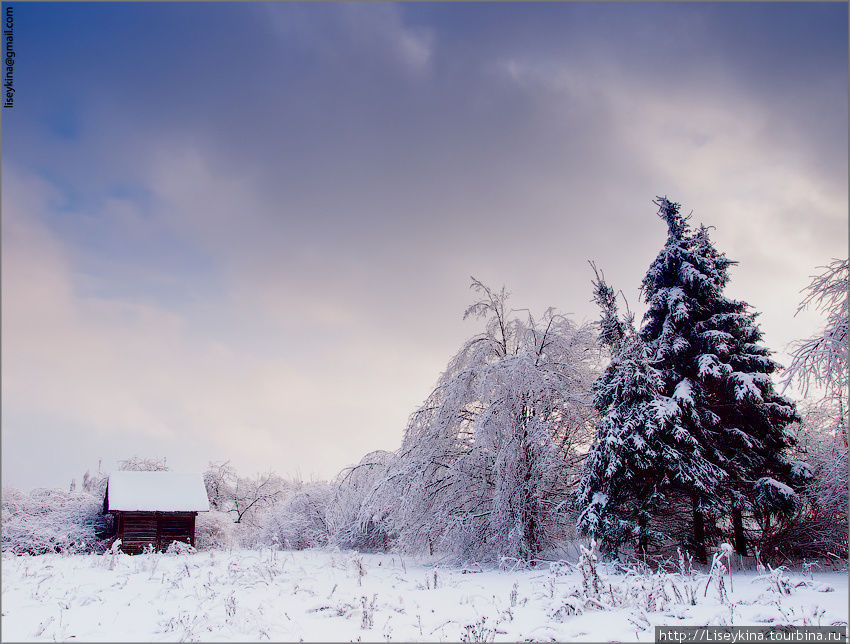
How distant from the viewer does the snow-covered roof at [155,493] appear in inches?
1180

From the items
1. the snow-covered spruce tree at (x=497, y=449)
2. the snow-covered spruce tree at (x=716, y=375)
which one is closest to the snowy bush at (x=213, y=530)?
the snow-covered spruce tree at (x=497, y=449)

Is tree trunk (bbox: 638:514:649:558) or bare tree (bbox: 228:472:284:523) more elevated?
tree trunk (bbox: 638:514:649:558)

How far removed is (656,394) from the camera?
1386 centimetres

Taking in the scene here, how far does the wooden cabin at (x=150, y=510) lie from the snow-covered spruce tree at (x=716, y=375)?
91.6 feet

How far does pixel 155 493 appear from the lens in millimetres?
31359

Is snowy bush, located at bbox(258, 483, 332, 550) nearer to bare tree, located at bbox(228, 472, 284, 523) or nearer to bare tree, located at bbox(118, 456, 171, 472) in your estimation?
bare tree, located at bbox(228, 472, 284, 523)

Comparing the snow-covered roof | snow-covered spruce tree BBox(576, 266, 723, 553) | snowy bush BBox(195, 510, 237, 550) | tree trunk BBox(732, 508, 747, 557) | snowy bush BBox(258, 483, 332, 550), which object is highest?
snow-covered spruce tree BBox(576, 266, 723, 553)

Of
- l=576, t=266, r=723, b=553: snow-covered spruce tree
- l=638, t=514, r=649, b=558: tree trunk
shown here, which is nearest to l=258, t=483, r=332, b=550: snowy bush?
l=576, t=266, r=723, b=553: snow-covered spruce tree

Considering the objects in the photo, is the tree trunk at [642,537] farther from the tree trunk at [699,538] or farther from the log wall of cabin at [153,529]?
the log wall of cabin at [153,529]

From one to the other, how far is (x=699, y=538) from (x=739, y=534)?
1492 millimetres

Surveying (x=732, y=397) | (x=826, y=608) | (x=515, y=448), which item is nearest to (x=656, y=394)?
(x=732, y=397)

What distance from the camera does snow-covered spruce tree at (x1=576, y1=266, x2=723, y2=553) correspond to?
13047 millimetres

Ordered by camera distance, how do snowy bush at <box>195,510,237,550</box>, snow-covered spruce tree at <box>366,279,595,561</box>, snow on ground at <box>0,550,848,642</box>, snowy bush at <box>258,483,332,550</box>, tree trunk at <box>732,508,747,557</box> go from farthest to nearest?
snowy bush at <box>195,510,237,550</box> → snowy bush at <box>258,483,332,550</box> → snow-covered spruce tree at <box>366,279,595,561</box> → tree trunk at <box>732,508,747,557</box> → snow on ground at <box>0,550,848,642</box>

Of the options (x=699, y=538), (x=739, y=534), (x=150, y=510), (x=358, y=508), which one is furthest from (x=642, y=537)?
(x=150, y=510)
